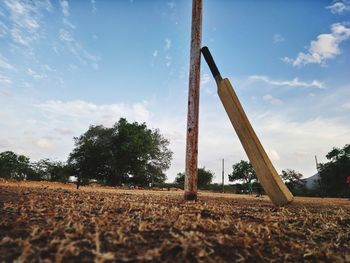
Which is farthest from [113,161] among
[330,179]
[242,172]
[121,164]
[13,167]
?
[242,172]

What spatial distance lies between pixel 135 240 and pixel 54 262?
1.80ft

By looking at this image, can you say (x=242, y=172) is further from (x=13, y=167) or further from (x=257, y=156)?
(x=257, y=156)

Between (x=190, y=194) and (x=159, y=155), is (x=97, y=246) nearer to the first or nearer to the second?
(x=190, y=194)

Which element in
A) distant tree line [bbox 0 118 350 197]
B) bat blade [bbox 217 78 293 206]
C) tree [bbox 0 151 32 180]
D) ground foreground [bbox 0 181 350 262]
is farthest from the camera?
distant tree line [bbox 0 118 350 197]

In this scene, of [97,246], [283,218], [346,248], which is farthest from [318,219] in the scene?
[97,246]

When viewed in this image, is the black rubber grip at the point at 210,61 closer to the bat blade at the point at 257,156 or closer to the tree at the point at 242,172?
the bat blade at the point at 257,156

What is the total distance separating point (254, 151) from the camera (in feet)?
14.4

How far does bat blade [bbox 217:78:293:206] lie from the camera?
170 inches

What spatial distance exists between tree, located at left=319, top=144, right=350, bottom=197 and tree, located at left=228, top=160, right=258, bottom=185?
25307 mm

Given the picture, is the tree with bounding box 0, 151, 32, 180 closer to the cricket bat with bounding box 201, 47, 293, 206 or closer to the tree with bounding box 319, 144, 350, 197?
the cricket bat with bounding box 201, 47, 293, 206

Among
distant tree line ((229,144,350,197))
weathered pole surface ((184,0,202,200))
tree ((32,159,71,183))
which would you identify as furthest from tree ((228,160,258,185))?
weathered pole surface ((184,0,202,200))

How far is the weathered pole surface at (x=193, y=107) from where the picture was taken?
16.6 ft

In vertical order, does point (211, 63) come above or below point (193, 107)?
above

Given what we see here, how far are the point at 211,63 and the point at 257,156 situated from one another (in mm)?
1942
